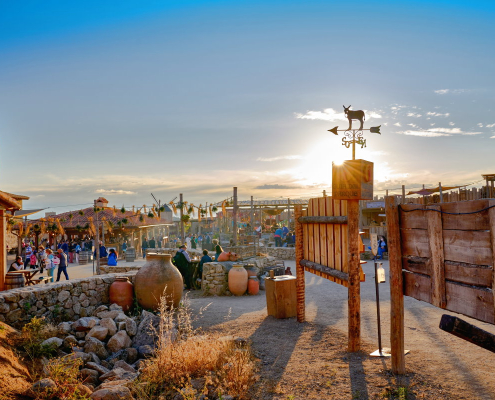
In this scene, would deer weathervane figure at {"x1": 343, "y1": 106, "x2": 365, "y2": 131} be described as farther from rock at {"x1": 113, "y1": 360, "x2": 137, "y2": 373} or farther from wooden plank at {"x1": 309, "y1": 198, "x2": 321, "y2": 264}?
rock at {"x1": 113, "y1": 360, "x2": 137, "y2": 373}

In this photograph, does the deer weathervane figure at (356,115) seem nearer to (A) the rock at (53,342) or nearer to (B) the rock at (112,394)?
(B) the rock at (112,394)

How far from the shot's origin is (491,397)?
3902mm

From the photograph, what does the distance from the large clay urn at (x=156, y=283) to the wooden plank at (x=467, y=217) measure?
6.03m

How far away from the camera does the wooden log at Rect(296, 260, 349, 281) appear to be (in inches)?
226

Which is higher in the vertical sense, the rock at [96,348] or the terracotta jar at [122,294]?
the terracotta jar at [122,294]

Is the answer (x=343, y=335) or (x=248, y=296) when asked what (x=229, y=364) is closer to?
(x=343, y=335)

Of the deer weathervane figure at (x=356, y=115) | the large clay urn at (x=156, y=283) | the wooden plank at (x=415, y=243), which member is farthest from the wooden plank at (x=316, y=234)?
the large clay urn at (x=156, y=283)

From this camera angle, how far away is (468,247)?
3.42 meters

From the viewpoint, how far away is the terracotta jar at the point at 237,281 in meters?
11.1

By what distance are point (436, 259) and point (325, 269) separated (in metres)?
2.60

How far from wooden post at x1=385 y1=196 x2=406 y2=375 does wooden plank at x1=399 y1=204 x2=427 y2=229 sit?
7 cm

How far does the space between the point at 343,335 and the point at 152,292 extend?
4098 mm

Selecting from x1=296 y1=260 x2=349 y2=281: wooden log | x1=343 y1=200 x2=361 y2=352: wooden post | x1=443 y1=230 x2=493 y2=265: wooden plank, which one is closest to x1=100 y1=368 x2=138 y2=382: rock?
x1=343 y1=200 x2=361 y2=352: wooden post

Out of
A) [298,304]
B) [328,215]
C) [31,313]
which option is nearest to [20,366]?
[31,313]
